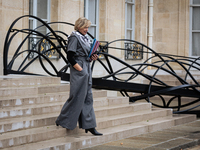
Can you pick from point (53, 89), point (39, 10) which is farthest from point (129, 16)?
point (53, 89)

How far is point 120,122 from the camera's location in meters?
5.82

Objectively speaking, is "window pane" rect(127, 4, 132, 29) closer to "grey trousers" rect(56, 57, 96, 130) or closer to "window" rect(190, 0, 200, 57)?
"window" rect(190, 0, 200, 57)

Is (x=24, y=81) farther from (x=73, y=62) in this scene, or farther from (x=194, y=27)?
(x=194, y=27)

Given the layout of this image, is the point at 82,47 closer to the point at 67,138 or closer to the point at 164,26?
the point at 67,138

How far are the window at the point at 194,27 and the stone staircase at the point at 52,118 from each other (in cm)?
708

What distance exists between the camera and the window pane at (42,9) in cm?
946

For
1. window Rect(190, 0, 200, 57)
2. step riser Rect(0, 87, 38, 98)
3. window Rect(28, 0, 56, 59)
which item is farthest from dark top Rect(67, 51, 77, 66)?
window Rect(190, 0, 200, 57)

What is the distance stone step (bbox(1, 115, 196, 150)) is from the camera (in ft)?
14.1

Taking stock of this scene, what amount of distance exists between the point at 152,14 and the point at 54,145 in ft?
32.3

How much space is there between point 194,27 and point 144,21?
2.10m

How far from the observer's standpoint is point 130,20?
510 inches

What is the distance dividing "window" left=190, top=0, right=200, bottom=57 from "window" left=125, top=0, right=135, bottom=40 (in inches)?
93.7

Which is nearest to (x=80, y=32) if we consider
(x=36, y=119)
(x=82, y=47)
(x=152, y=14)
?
(x=82, y=47)

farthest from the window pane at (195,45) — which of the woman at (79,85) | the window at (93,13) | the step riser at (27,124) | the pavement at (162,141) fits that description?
the step riser at (27,124)
